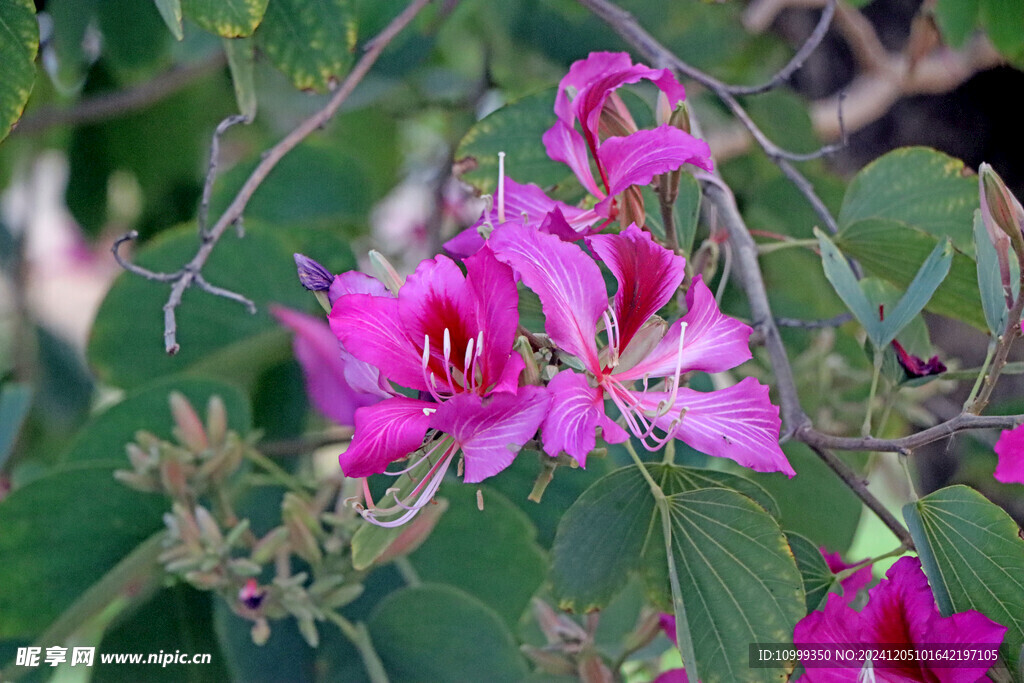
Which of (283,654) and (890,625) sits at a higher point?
(890,625)

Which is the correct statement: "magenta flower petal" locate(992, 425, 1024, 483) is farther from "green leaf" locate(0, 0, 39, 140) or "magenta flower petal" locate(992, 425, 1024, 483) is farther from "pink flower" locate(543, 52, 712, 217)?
"green leaf" locate(0, 0, 39, 140)

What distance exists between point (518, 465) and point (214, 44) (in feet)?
2.28

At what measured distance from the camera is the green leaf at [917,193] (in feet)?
2.22

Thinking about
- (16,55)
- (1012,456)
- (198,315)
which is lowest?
(198,315)

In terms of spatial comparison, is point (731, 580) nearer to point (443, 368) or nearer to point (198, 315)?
point (443, 368)

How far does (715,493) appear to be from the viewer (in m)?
0.53

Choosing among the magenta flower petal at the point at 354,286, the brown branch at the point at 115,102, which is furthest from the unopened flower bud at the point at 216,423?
the brown branch at the point at 115,102

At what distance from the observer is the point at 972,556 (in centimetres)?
50

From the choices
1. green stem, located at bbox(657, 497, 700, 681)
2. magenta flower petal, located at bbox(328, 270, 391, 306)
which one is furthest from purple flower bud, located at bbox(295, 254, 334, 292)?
green stem, located at bbox(657, 497, 700, 681)

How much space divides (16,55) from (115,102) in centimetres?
74

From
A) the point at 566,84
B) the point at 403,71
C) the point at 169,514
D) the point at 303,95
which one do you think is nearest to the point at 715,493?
the point at 566,84

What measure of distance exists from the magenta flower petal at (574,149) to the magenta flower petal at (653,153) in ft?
0.18

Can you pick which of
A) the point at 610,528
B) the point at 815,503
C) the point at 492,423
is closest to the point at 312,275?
the point at 492,423

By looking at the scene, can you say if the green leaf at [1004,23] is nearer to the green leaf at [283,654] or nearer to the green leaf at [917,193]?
the green leaf at [917,193]
